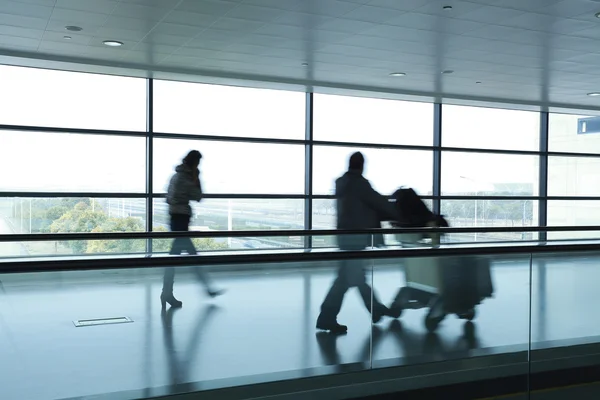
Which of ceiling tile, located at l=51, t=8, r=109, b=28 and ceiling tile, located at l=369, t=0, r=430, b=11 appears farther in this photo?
ceiling tile, located at l=51, t=8, r=109, b=28

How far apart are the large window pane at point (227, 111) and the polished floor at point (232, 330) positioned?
6.88 metres

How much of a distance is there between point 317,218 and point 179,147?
9.13 feet

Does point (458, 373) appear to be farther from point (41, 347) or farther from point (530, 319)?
point (41, 347)

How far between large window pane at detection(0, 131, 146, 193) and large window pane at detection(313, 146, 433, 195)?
3.14 metres

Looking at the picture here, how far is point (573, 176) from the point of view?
14008 millimetres

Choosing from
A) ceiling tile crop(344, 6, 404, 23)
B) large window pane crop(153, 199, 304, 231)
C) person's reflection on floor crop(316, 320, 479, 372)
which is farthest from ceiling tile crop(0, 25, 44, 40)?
person's reflection on floor crop(316, 320, 479, 372)

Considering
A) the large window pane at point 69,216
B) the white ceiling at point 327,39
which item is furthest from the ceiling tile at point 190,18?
the large window pane at point 69,216

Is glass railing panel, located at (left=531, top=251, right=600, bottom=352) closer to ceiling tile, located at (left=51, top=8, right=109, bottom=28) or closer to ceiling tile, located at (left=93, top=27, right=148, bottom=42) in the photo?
ceiling tile, located at (left=51, top=8, right=109, bottom=28)

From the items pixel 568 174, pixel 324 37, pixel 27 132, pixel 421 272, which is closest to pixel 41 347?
pixel 421 272

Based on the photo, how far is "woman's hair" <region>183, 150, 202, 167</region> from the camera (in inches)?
248

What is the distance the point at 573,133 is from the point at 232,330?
12592 millimetres

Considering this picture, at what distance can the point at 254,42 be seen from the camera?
25.4 ft

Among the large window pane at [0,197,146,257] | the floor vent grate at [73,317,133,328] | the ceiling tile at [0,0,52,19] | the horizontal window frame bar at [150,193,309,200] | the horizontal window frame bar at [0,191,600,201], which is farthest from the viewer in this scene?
the horizontal window frame bar at [150,193,309,200]

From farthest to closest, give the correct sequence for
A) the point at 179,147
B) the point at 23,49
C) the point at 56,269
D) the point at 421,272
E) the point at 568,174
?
the point at 568,174 → the point at 179,147 → the point at 23,49 → the point at 421,272 → the point at 56,269
